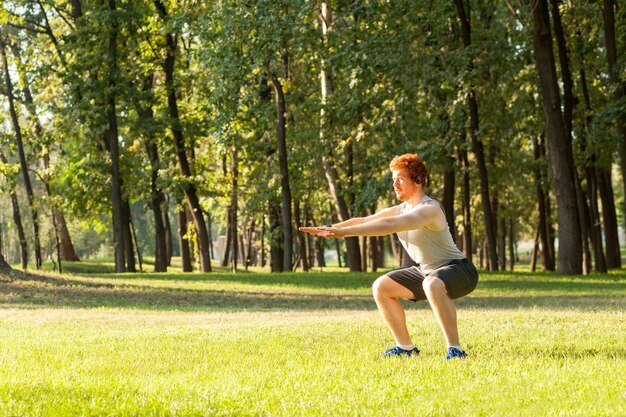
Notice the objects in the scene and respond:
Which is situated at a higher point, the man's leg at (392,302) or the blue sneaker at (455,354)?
the man's leg at (392,302)

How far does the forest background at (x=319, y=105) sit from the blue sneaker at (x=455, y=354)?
20.5 meters

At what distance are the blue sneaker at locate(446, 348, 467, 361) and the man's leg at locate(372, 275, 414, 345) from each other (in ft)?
1.90

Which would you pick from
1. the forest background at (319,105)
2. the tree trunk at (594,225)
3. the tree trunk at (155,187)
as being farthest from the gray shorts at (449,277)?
the tree trunk at (155,187)

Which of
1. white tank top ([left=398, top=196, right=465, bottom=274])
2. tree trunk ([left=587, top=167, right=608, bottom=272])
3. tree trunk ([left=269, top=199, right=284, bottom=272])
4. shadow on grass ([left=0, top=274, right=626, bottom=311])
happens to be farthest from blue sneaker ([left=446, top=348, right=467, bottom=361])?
tree trunk ([left=269, top=199, right=284, bottom=272])

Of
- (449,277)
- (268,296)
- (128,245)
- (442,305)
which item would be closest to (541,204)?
(128,245)

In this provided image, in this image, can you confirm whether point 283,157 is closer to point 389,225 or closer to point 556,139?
point 556,139

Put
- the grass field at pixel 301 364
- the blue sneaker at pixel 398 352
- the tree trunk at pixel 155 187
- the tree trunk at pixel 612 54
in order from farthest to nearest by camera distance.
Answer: the tree trunk at pixel 155 187, the tree trunk at pixel 612 54, the blue sneaker at pixel 398 352, the grass field at pixel 301 364

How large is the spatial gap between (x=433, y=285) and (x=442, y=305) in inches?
7.8

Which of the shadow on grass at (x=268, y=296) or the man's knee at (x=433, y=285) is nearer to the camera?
the man's knee at (x=433, y=285)

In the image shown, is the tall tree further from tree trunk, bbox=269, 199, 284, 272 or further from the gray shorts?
the gray shorts

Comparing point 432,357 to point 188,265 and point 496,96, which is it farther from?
point 188,265

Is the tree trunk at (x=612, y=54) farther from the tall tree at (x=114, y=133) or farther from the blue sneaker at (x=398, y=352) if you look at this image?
the blue sneaker at (x=398, y=352)

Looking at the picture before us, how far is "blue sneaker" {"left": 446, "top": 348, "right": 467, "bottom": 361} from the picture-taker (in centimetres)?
909

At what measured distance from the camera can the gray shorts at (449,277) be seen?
9.20m
